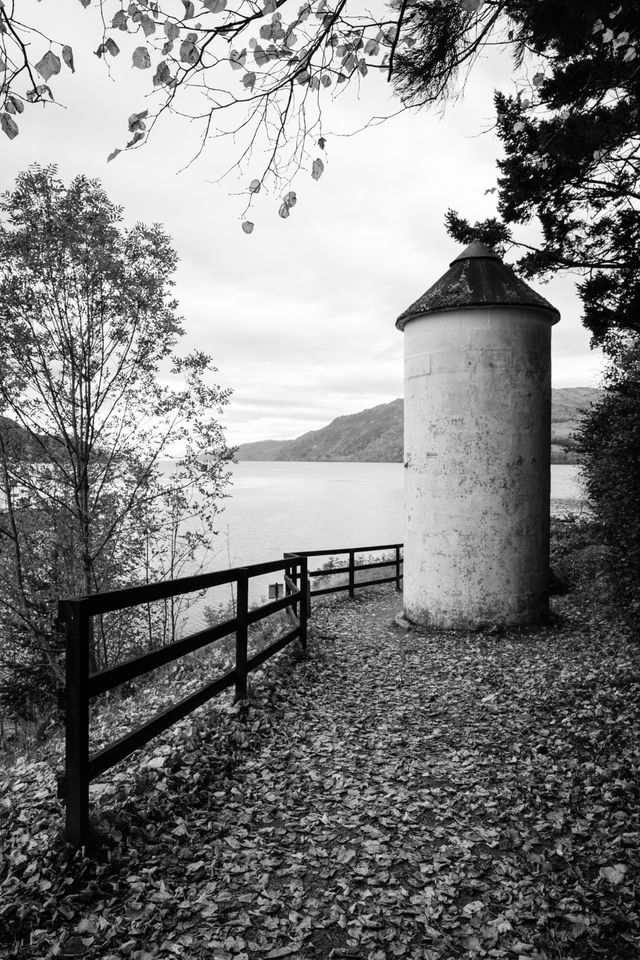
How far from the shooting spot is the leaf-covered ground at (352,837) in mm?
2768

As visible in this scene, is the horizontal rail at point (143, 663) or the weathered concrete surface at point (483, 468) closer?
the horizontal rail at point (143, 663)

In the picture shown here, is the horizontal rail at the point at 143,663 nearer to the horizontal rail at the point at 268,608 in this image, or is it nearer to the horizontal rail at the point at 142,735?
the horizontal rail at the point at 142,735

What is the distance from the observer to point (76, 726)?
3104 mm

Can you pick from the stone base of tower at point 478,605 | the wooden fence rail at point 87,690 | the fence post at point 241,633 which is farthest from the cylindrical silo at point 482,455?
the wooden fence rail at point 87,690

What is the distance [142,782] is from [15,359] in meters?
7.98

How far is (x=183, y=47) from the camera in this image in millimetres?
3148

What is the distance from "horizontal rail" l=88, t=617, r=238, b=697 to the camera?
325 cm

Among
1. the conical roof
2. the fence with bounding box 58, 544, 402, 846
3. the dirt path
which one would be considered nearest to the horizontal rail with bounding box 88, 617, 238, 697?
the fence with bounding box 58, 544, 402, 846

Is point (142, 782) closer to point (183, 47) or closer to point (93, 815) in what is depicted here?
point (93, 815)

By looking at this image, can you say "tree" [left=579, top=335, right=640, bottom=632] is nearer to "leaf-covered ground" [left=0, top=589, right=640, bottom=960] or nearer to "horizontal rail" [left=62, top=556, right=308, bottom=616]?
"leaf-covered ground" [left=0, top=589, right=640, bottom=960]

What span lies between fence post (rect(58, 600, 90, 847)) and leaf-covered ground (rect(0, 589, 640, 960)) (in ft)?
0.56

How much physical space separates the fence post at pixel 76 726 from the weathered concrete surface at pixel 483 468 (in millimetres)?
6654

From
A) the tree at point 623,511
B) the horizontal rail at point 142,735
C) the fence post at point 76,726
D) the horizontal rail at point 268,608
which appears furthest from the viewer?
the tree at point 623,511

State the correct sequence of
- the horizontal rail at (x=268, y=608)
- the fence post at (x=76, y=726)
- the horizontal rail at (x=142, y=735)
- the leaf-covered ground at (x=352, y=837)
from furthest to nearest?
1. the horizontal rail at (x=268, y=608)
2. the horizontal rail at (x=142, y=735)
3. the fence post at (x=76, y=726)
4. the leaf-covered ground at (x=352, y=837)
